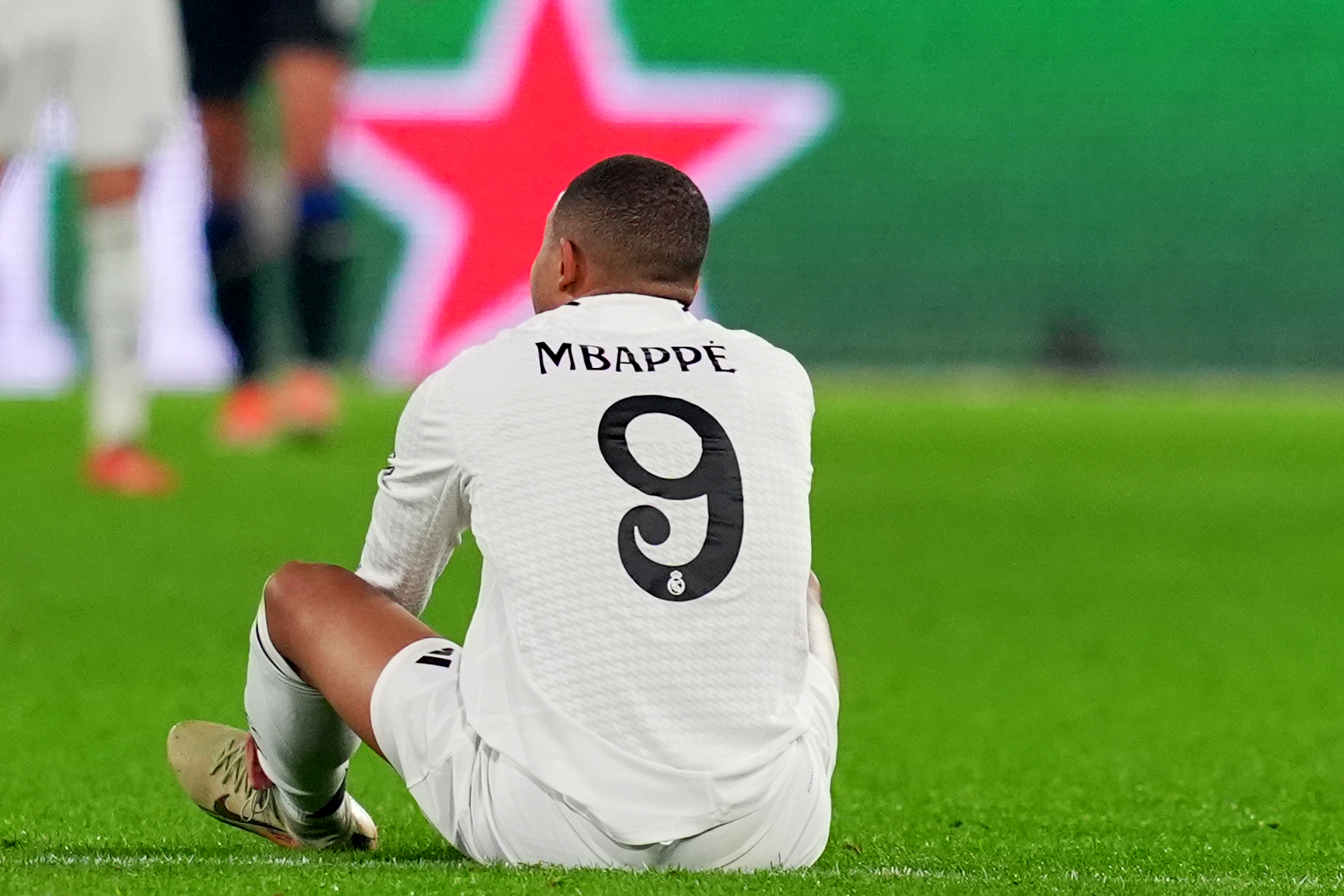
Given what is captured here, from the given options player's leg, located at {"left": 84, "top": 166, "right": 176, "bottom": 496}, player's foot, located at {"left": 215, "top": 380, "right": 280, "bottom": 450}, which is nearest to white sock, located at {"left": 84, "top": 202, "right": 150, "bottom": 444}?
player's leg, located at {"left": 84, "top": 166, "right": 176, "bottom": 496}

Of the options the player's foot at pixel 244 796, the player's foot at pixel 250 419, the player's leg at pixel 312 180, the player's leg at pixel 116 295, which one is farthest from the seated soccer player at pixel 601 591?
the player's foot at pixel 250 419

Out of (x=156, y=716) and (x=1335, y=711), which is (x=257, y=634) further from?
(x=1335, y=711)

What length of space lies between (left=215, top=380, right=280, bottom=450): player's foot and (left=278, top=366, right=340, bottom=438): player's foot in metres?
0.11

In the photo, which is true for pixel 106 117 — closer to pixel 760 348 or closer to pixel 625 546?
pixel 760 348

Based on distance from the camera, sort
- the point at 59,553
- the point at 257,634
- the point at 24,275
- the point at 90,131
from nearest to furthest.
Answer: the point at 257,634 → the point at 59,553 → the point at 90,131 → the point at 24,275

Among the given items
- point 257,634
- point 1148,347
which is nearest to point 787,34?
point 1148,347

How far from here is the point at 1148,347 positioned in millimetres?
13172

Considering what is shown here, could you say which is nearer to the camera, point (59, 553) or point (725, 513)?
point (725, 513)

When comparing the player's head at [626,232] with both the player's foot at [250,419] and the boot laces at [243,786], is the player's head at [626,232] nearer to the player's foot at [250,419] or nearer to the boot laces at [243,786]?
the boot laces at [243,786]

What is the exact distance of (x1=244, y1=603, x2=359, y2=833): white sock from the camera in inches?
99.1

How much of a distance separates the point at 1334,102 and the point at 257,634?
1145 centimetres

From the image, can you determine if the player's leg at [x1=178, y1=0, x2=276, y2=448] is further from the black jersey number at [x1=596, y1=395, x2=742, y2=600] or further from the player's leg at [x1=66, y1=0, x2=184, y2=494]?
the black jersey number at [x1=596, y1=395, x2=742, y2=600]

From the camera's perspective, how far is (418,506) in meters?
2.44

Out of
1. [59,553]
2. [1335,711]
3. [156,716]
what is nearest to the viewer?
[156,716]
